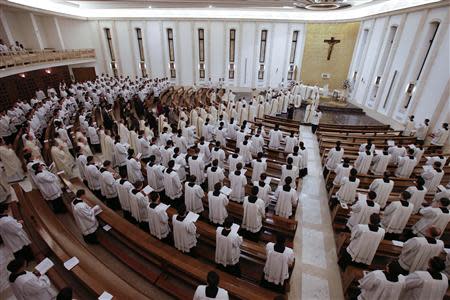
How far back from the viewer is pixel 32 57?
1337cm

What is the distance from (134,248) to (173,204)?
1825mm

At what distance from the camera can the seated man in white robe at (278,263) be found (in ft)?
13.3

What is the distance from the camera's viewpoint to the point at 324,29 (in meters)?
20.4

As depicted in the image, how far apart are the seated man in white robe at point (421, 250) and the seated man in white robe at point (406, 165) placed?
3.80 m

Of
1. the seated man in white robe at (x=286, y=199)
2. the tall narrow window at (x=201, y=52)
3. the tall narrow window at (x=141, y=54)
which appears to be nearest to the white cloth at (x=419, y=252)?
the seated man in white robe at (x=286, y=199)

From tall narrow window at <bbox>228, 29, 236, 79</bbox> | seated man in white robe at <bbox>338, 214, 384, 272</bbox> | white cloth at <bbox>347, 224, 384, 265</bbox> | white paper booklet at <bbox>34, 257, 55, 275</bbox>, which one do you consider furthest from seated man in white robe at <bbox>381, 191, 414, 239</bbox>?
tall narrow window at <bbox>228, 29, 236, 79</bbox>

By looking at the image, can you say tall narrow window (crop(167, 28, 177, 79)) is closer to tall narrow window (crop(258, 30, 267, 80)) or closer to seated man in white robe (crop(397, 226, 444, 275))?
tall narrow window (crop(258, 30, 267, 80))

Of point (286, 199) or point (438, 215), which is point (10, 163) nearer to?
point (286, 199)

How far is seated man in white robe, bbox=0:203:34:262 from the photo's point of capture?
4.62 m

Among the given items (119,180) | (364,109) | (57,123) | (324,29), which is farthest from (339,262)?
(324,29)

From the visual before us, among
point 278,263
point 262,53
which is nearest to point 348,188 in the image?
point 278,263

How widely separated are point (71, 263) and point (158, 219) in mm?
1613

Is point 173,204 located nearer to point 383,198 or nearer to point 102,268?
point 102,268

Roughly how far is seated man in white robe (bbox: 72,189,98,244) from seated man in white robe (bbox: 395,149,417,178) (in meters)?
8.94
